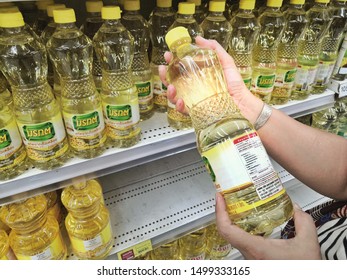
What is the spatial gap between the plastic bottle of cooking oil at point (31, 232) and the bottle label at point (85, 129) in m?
0.30

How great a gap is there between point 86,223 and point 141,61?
61 cm

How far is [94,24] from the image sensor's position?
0.92m

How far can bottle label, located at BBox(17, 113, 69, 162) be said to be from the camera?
28.6 inches

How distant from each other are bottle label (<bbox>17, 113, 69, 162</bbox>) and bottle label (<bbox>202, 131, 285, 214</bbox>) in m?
0.41

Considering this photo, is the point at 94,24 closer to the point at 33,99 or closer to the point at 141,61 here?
the point at 141,61

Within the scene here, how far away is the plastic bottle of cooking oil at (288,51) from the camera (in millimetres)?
1125

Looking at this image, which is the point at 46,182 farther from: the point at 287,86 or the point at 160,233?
the point at 287,86

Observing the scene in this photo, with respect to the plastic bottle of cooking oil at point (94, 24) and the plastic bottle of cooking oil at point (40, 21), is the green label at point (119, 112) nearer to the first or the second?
the plastic bottle of cooking oil at point (94, 24)

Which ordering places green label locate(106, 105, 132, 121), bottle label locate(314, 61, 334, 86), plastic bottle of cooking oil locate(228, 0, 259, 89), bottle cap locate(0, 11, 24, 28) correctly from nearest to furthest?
bottle cap locate(0, 11, 24, 28) < green label locate(106, 105, 132, 121) < plastic bottle of cooking oil locate(228, 0, 259, 89) < bottle label locate(314, 61, 334, 86)

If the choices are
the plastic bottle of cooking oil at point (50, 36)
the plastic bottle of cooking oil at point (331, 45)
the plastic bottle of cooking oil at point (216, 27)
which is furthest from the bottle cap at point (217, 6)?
the plastic bottle of cooking oil at point (331, 45)

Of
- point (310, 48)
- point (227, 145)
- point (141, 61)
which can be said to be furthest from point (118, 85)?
point (310, 48)

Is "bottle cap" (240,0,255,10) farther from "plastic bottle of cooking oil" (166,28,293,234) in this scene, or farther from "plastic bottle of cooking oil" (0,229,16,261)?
"plastic bottle of cooking oil" (0,229,16,261)

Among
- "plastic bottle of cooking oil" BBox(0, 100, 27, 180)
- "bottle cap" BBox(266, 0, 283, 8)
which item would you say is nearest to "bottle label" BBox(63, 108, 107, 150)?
"plastic bottle of cooking oil" BBox(0, 100, 27, 180)
